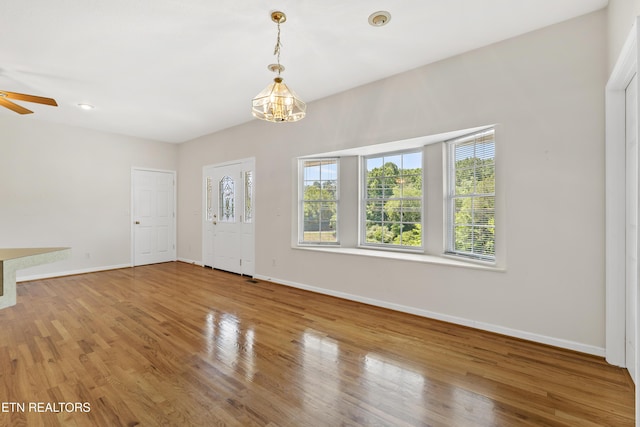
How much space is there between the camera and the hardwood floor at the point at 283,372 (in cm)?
167

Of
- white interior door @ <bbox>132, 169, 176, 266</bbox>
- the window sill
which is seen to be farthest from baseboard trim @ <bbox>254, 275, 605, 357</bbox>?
white interior door @ <bbox>132, 169, 176, 266</bbox>

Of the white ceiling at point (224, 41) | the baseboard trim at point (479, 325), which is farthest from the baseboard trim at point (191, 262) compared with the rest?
the white ceiling at point (224, 41)

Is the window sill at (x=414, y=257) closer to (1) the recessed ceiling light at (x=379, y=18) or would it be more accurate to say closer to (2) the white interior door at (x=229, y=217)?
(2) the white interior door at (x=229, y=217)

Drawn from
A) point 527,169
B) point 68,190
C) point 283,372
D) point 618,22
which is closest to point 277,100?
point 283,372

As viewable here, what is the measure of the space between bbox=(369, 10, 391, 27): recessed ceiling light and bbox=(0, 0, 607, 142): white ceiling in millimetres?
43

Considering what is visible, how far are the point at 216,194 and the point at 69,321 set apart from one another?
3258 millimetres

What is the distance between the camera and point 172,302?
368cm

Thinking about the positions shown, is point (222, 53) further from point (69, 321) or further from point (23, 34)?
point (69, 321)

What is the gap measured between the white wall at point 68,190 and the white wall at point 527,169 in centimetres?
502

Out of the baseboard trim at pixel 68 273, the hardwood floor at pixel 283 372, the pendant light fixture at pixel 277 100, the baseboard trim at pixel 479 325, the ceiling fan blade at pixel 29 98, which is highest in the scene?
the ceiling fan blade at pixel 29 98

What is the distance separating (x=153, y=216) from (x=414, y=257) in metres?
5.73

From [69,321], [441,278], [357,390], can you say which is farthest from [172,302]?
[441,278]

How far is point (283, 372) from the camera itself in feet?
6.87

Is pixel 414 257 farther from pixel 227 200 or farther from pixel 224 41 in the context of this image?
pixel 227 200
